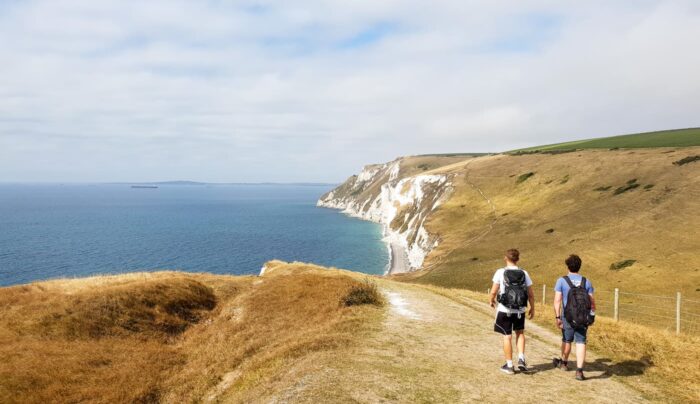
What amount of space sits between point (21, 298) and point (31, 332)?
5.49 m

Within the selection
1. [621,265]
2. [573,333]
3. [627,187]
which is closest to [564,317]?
[573,333]

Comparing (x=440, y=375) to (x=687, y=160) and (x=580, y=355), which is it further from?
(x=687, y=160)

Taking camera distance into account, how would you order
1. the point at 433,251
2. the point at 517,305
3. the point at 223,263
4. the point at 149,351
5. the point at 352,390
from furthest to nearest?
the point at 223,263 < the point at 433,251 < the point at 149,351 < the point at 517,305 < the point at 352,390

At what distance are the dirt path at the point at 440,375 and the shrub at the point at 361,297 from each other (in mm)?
2844

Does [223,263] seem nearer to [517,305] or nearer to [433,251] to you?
[433,251]

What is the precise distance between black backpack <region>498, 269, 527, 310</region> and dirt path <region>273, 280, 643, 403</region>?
2.05 metres

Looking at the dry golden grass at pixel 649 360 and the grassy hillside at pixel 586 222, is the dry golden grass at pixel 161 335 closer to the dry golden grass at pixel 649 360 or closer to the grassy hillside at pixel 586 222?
the dry golden grass at pixel 649 360

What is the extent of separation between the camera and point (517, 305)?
1145 centimetres

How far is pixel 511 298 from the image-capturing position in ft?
37.6

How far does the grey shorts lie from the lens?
11828 millimetres

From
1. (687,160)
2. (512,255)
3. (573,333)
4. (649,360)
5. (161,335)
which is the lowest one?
(161,335)

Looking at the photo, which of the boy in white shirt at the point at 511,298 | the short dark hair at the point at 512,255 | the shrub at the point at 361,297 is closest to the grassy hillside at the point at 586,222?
the shrub at the point at 361,297

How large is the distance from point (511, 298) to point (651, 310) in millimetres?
40047

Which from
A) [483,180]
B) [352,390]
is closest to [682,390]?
[352,390]
